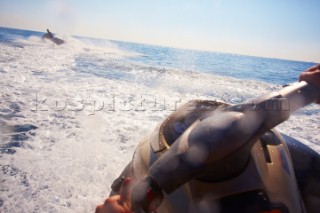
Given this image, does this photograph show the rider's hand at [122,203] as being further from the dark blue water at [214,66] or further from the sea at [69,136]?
the dark blue water at [214,66]

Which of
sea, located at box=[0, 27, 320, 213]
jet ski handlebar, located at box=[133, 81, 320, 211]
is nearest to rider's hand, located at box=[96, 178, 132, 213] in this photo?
jet ski handlebar, located at box=[133, 81, 320, 211]

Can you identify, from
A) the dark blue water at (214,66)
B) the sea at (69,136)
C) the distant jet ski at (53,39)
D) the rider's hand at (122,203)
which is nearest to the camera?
the rider's hand at (122,203)

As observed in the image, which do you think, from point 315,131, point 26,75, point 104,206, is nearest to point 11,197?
point 104,206

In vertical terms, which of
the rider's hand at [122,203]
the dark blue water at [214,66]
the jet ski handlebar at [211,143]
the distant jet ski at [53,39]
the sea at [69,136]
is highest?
the distant jet ski at [53,39]

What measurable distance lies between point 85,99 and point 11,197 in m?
3.68

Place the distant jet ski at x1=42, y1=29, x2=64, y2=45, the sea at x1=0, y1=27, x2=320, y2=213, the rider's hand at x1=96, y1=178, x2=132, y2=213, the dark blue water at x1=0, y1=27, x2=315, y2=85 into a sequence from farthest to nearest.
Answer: the distant jet ski at x1=42, y1=29, x2=64, y2=45
the dark blue water at x1=0, y1=27, x2=315, y2=85
the sea at x1=0, y1=27, x2=320, y2=213
the rider's hand at x1=96, y1=178, x2=132, y2=213

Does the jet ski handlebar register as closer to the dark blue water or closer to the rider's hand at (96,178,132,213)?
the rider's hand at (96,178,132,213)

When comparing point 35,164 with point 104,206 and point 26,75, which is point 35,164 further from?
point 26,75

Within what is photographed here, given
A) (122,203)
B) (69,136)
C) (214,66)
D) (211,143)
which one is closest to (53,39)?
(214,66)

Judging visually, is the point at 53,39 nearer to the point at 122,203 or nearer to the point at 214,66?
the point at 214,66

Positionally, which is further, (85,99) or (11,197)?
(85,99)

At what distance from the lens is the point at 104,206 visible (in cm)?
118

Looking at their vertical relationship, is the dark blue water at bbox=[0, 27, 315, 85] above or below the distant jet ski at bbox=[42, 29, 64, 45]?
below

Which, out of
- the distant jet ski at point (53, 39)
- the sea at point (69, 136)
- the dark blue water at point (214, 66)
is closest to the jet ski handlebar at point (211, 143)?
the sea at point (69, 136)
